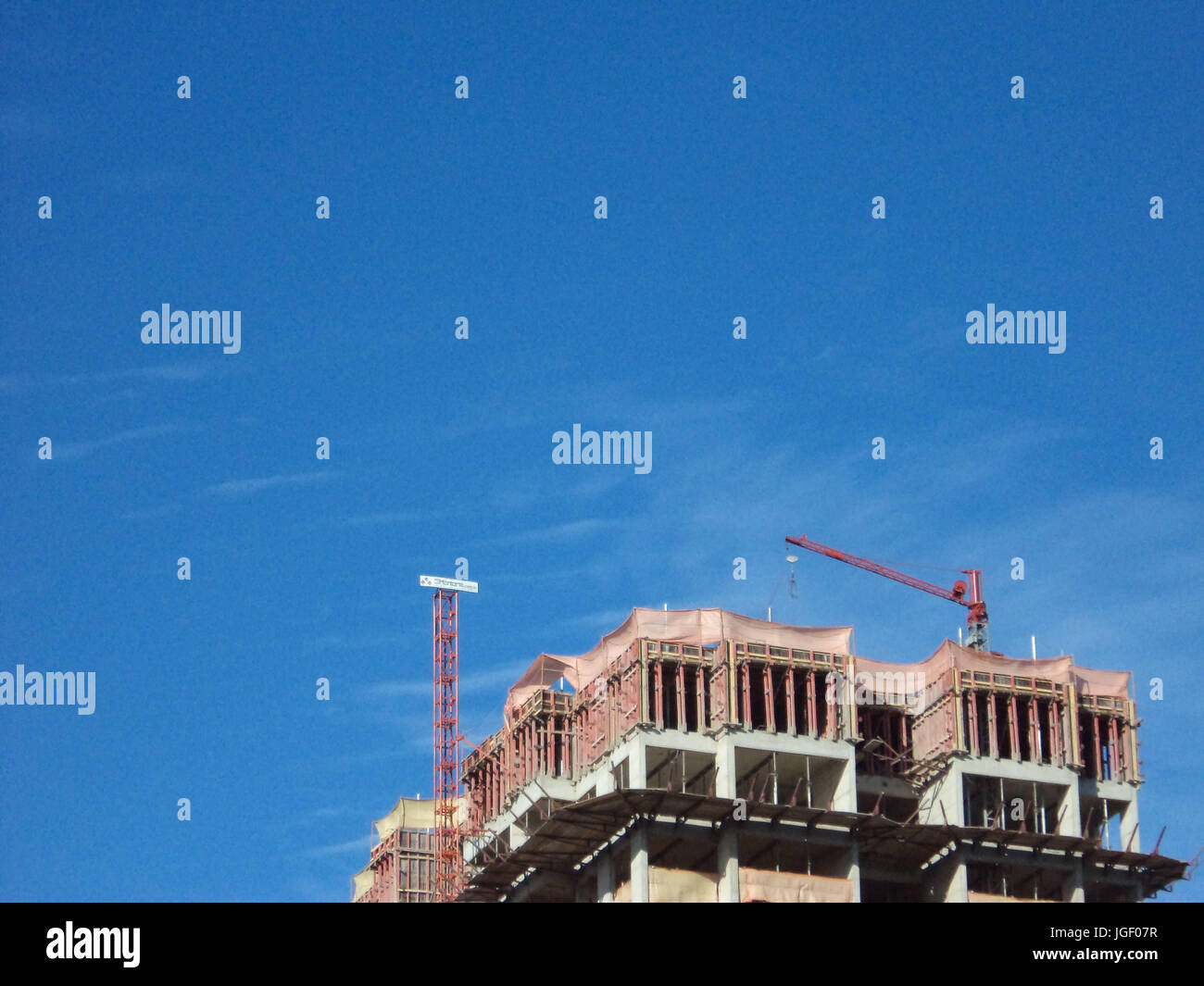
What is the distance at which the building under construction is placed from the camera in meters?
130

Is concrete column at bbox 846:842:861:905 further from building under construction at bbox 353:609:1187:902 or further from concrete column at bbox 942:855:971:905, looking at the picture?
concrete column at bbox 942:855:971:905

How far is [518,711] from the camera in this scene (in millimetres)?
146875

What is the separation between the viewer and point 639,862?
126688mm

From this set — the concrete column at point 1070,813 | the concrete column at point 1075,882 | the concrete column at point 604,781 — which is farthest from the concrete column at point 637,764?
the concrete column at point 1075,882

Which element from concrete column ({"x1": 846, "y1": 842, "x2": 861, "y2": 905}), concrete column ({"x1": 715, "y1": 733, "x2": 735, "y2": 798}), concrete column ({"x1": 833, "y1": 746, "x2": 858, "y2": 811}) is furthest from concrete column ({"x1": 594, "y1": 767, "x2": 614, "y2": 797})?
concrete column ({"x1": 846, "y1": 842, "x2": 861, "y2": 905})

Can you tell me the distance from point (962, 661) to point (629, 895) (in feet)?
99.8

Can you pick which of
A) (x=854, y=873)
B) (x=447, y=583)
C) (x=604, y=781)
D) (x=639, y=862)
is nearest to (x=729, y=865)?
(x=639, y=862)

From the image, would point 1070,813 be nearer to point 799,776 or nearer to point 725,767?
point 799,776

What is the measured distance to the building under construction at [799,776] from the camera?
13025 cm

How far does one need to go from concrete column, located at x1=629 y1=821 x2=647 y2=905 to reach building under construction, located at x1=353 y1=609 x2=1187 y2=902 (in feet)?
0.39

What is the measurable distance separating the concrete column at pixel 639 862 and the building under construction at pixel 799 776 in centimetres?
12

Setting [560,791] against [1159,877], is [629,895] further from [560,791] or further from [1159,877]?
[1159,877]

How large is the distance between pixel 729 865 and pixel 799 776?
9.82m
